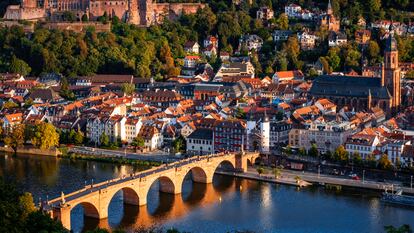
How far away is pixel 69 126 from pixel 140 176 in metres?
11.1

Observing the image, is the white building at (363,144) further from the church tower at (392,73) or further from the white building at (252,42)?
the white building at (252,42)

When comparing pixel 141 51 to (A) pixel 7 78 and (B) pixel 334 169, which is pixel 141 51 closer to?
(A) pixel 7 78

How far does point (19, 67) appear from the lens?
48719mm

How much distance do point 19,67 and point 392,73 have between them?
22.8 metres

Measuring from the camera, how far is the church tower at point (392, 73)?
37406mm

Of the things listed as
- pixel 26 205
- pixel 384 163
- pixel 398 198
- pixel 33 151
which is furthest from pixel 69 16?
pixel 26 205

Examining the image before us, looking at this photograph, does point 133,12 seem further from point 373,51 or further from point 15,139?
point 15,139

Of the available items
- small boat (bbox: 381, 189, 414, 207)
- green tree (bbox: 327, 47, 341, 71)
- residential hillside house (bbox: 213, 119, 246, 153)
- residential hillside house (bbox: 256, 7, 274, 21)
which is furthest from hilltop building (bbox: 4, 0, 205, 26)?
small boat (bbox: 381, 189, 414, 207)

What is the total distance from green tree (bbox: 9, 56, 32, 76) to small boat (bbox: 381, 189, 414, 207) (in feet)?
93.9

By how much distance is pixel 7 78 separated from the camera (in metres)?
46.5

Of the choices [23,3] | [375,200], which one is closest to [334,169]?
[375,200]

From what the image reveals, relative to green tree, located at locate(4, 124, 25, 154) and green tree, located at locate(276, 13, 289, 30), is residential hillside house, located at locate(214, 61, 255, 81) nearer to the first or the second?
green tree, located at locate(276, 13, 289, 30)

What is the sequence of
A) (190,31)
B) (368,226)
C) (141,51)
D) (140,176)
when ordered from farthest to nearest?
(190,31) → (141,51) → (140,176) → (368,226)

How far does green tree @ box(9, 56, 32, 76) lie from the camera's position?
160 feet
